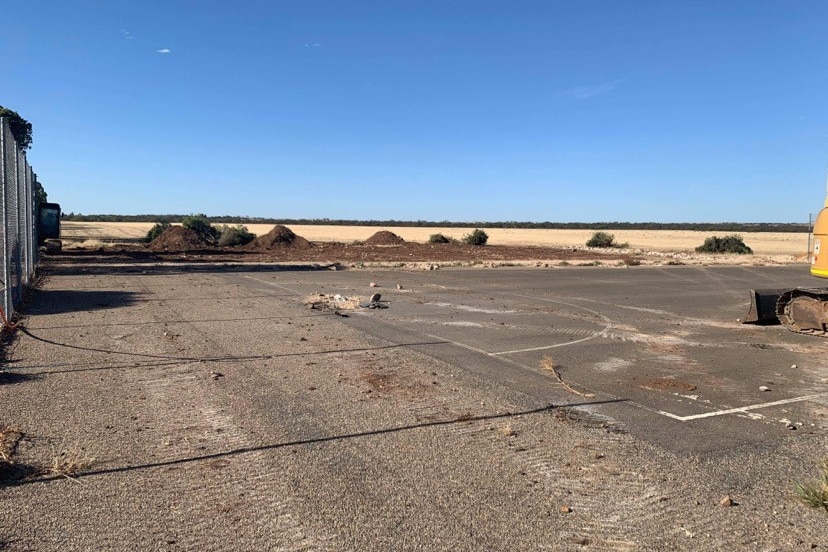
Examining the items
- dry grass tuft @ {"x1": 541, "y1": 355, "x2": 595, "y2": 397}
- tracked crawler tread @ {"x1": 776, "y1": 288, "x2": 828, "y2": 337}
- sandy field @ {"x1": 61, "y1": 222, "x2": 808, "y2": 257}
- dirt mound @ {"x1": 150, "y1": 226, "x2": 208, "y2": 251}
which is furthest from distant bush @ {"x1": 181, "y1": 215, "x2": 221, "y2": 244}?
dry grass tuft @ {"x1": 541, "y1": 355, "x2": 595, "y2": 397}

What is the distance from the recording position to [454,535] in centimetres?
443

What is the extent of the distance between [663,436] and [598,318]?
9481 mm

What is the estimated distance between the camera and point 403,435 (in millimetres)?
6516

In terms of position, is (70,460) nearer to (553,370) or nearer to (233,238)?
(553,370)

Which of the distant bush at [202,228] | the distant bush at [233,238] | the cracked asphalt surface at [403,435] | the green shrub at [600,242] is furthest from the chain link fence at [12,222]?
the green shrub at [600,242]

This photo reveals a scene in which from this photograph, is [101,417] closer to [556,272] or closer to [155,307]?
[155,307]

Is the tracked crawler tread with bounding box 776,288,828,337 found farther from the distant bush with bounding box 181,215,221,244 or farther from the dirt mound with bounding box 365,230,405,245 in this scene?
the distant bush with bounding box 181,215,221,244

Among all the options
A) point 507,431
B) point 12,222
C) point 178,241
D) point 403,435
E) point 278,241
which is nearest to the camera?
point 403,435

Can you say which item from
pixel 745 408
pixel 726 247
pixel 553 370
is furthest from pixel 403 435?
pixel 726 247

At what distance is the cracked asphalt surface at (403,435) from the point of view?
179 inches

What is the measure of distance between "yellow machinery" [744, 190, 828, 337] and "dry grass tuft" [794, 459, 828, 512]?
9511mm

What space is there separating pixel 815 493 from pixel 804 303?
10.5 metres

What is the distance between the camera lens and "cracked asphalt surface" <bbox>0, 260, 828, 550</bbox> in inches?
179

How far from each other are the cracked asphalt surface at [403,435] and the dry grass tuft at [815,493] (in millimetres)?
97
